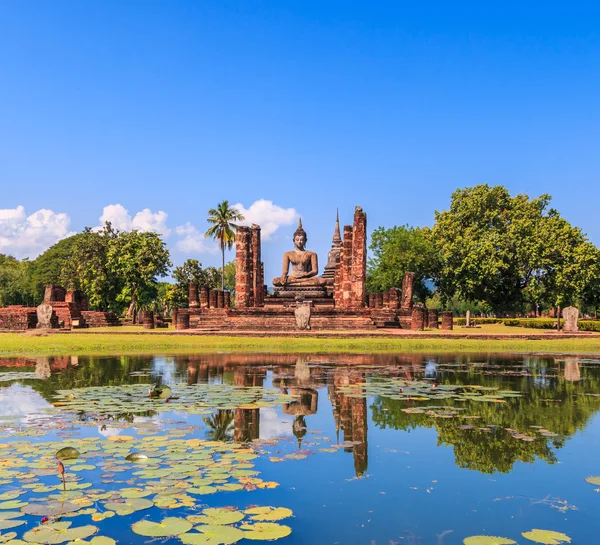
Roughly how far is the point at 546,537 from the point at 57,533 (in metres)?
3.43

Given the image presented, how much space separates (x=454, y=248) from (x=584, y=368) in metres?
32.6

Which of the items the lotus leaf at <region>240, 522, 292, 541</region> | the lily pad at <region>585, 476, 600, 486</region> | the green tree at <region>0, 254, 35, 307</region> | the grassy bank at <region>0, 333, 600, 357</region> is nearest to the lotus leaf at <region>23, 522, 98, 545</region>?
the lotus leaf at <region>240, 522, 292, 541</region>

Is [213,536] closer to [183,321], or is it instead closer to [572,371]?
[572,371]

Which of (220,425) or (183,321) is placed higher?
(183,321)

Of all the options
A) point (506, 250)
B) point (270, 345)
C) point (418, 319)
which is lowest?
point (270, 345)

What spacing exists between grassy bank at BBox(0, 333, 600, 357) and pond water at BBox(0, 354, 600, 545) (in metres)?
8.04

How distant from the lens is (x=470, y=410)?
9172mm

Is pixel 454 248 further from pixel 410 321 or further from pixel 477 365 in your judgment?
pixel 477 365

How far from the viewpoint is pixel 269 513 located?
479 cm

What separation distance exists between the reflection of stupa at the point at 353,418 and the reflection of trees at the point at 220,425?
1.40 m

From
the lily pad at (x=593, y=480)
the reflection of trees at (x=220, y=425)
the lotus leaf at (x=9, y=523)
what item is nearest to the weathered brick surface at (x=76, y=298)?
the reflection of trees at (x=220, y=425)

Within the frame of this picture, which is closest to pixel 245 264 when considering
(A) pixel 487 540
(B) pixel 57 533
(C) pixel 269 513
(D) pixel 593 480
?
(D) pixel 593 480

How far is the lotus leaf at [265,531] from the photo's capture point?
4316 millimetres

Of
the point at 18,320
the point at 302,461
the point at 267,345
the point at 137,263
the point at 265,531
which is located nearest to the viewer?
the point at 265,531
